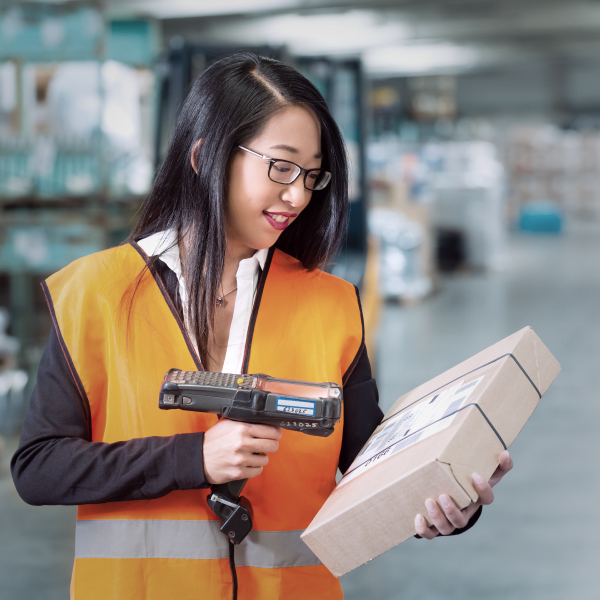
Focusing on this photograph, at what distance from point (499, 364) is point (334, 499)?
1.13 feet

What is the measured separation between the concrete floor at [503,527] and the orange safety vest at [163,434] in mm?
2027

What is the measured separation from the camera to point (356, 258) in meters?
6.16

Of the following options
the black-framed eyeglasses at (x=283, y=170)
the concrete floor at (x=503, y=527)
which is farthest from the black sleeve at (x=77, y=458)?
the concrete floor at (x=503, y=527)

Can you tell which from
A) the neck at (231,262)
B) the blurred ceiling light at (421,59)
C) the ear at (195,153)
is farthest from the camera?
the blurred ceiling light at (421,59)

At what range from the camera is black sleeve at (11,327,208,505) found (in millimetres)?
1188

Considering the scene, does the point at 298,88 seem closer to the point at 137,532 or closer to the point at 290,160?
the point at 290,160

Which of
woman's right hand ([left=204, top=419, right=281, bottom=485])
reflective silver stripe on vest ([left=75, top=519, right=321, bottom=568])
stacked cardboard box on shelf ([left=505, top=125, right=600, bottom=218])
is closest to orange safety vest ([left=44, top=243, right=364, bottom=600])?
reflective silver stripe on vest ([left=75, top=519, right=321, bottom=568])

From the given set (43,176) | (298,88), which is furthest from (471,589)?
(43,176)

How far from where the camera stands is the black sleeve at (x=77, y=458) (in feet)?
3.90

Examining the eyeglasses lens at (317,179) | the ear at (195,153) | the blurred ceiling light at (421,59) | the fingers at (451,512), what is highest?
the blurred ceiling light at (421,59)

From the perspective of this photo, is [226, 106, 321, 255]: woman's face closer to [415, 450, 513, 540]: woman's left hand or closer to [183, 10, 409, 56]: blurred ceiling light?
[415, 450, 513, 540]: woman's left hand

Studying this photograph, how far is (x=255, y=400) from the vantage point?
1111 millimetres

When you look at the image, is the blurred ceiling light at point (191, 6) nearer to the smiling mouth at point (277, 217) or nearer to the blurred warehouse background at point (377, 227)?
the blurred warehouse background at point (377, 227)

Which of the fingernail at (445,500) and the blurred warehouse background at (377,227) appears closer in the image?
the fingernail at (445,500)
